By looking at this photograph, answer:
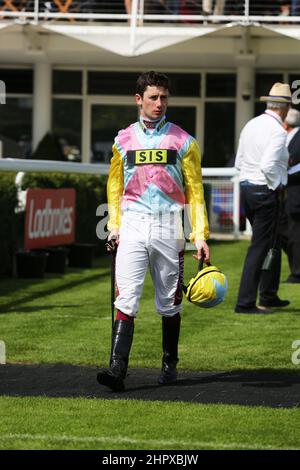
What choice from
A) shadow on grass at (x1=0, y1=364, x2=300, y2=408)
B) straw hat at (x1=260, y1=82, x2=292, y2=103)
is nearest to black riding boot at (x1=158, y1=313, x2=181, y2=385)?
shadow on grass at (x1=0, y1=364, x2=300, y2=408)

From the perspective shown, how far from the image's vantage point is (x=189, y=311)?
10.2 meters

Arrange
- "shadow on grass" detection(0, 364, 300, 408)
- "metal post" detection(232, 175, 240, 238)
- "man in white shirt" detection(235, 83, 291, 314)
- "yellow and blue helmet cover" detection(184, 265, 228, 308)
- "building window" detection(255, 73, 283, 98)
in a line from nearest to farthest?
"shadow on grass" detection(0, 364, 300, 408) < "yellow and blue helmet cover" detection(184, 265, 228, 308) < "man in white shirt" detection(235, 83, 291, 314) < "metal post" detection(232, 175, 240, 238) < "building window" detection(255, 73, 283, 98)

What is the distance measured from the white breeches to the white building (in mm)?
13627

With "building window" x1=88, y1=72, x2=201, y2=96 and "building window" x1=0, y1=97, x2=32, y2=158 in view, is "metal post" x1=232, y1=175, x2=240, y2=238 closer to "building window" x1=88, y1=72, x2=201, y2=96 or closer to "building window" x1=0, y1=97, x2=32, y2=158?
"building window" x1=88, y1=72, x2=201, y2=96

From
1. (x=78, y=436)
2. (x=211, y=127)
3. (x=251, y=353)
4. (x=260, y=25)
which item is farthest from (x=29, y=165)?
(x=211, y=127)

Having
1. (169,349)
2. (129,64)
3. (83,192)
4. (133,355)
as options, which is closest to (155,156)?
(169,349)

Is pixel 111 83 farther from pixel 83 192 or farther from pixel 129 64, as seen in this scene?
pixel 83 192

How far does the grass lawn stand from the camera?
5285 mm

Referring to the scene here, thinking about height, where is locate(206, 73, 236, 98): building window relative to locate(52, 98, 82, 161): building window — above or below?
above

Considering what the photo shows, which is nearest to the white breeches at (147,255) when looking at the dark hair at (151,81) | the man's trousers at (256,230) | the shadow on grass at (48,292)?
the dark hair at (151,81)

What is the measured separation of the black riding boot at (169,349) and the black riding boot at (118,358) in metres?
0.31

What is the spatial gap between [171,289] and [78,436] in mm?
1733

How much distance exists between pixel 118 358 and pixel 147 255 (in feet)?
2.14

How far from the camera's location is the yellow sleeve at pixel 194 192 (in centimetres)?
678
